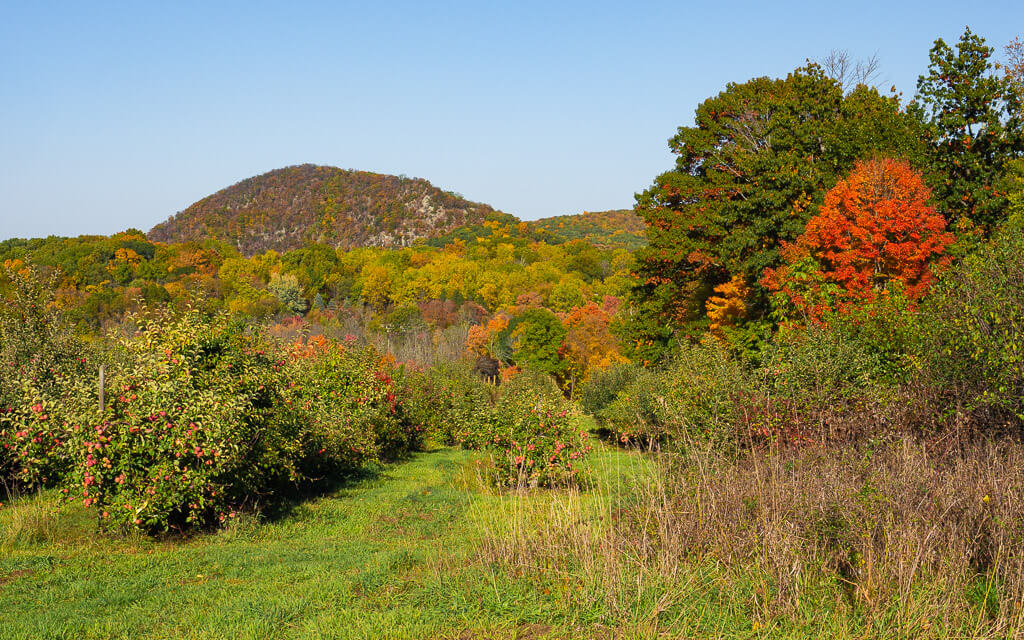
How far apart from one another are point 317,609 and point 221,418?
15.9 ft

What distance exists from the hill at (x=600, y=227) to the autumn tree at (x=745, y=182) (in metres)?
111

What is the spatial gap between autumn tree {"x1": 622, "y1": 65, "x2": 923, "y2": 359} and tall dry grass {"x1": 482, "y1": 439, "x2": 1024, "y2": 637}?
686 inches

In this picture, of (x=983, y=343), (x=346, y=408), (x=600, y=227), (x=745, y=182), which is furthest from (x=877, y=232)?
(x=600, y=227)

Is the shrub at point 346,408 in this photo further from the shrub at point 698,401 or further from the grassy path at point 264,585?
the shrub at point 698,401

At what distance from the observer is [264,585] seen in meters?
7.13

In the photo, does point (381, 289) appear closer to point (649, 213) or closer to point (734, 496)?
point (649, 213)

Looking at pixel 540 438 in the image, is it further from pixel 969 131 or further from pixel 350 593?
pixel 969 131

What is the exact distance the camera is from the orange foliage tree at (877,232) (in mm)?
20312

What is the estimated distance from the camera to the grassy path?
18.3 ft

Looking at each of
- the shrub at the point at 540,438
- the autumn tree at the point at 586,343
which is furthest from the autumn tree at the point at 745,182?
the autumn tree at the point at 586,343

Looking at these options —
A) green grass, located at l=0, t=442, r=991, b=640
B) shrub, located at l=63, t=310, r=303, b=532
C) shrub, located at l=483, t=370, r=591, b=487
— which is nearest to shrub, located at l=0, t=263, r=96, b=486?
shrub, located at l=63, t=310, r=303, b=532

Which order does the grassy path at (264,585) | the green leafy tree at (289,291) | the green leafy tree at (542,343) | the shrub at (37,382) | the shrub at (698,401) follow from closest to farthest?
the grassy path at (264,585) < the shrub at (37,382) < the shrub at (698,401) < the green leafy tree at (542,343) < the green leafy tree at (289,291)

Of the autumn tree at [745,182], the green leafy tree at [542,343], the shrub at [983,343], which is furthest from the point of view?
the green leafy tree at [542,343]

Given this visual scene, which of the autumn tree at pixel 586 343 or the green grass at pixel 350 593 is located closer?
the green grass at pixel 350 593
